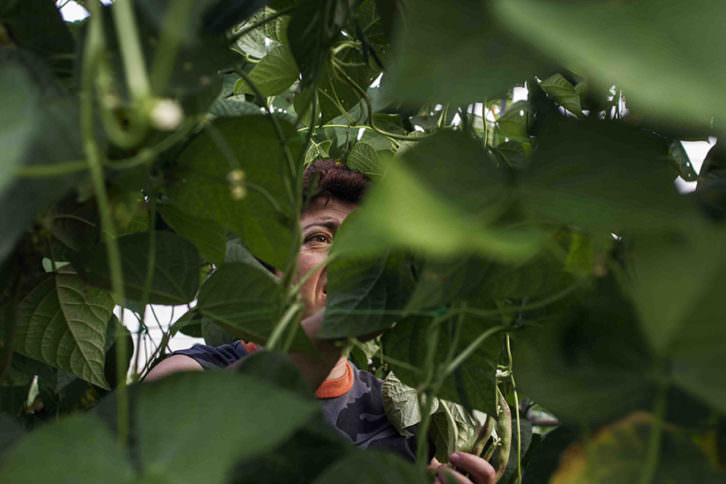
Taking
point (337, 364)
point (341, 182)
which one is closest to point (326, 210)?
point (341, 182)

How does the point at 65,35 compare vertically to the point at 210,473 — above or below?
above

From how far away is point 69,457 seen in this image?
0.61 feet

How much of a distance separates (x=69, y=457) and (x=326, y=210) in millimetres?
698

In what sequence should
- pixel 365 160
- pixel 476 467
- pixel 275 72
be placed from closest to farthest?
pixel 275 72 → pixel 476 467 → pixel 365 160

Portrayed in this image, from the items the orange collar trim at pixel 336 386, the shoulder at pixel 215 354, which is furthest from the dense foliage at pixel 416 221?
the orange collar trim at pixel 336 386

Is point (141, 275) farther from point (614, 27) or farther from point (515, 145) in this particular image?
point (515, 145)

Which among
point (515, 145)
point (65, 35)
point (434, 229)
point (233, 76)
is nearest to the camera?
point (434, 229)

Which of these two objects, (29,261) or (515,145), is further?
(515,145)

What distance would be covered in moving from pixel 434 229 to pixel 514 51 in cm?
8

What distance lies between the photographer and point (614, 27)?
166mm

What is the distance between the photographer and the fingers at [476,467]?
0.73 m

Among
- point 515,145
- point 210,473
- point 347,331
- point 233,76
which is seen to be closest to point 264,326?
point 347,331

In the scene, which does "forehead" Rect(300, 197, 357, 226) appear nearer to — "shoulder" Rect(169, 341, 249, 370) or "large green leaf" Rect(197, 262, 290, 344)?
"shoulder" Rect(169, 341, 249, 370)

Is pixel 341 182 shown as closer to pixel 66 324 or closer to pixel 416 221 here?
pixel 66 324
